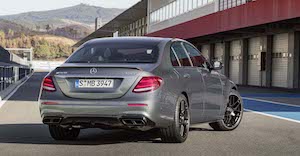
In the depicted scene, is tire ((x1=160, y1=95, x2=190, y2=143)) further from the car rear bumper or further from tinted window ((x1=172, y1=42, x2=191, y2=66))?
tinted window ((x1=172, y1=42, x2=191, y2=66))

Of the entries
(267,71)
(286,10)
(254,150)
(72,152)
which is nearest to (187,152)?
(254,150)

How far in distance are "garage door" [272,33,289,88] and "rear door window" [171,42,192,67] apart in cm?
2150

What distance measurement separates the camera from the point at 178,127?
24.4 ft

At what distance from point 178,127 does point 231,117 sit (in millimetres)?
2390

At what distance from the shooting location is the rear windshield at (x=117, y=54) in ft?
24.8

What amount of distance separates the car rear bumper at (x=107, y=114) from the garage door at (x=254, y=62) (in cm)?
2616

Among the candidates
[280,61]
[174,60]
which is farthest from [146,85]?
[280,61]

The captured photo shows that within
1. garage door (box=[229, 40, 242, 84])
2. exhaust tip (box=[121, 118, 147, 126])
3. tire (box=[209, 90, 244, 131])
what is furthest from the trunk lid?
garage door (box=[229, 40, 242, 84])

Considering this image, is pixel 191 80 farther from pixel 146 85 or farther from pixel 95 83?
pixel 95 83

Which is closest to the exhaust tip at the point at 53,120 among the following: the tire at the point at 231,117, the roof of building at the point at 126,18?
the tire at the point at 231,117

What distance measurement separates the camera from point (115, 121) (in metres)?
6.93

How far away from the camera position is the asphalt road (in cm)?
693

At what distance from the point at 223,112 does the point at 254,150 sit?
6.33 feet

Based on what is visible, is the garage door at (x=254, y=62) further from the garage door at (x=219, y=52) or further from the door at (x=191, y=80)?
the door at (x=191, y=80)
